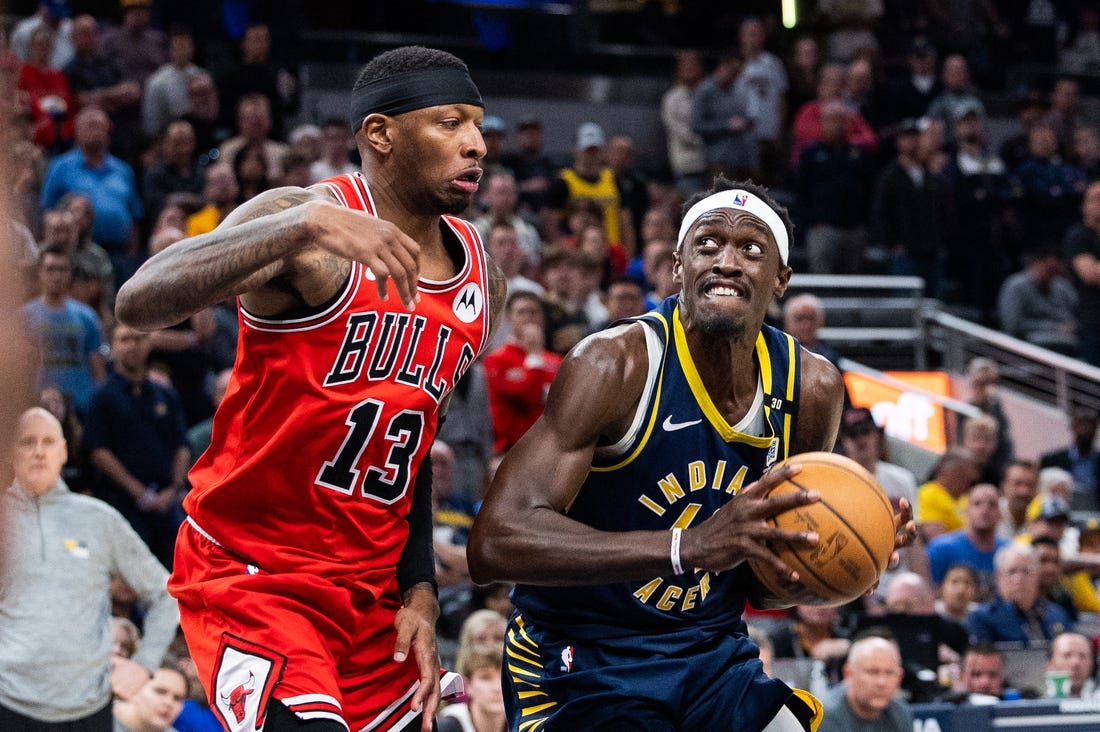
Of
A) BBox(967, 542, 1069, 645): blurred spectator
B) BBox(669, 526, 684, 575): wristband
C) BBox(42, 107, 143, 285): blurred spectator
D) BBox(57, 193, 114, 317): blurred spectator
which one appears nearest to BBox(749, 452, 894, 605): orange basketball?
BBox(669, 526, 684, 575): wristband

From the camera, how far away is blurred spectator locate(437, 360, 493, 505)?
34.8 feet

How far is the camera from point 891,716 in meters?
8.41

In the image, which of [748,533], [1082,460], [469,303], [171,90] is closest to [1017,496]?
[1082,460]

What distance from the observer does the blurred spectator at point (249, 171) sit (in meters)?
12.1

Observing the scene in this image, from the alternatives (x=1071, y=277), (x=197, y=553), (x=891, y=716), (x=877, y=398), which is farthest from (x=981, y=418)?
(x=197, y=553)

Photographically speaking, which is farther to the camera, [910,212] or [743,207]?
[910,212]

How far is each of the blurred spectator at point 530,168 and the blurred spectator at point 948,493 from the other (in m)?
4.12

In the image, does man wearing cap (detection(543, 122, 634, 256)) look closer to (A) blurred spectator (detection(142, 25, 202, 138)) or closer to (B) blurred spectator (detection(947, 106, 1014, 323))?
(A) blurred spectator (detection(142, 25, 202, 138))

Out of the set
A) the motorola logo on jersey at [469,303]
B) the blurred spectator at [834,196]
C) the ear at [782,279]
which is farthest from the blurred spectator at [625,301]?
the motorola logo on jersey at [469,303]

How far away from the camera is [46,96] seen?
41.4 ft

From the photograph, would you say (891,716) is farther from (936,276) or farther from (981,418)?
(936,276)

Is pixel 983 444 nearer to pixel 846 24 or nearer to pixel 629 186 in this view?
pixel 629 186

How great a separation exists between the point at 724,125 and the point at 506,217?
4264 millimetres

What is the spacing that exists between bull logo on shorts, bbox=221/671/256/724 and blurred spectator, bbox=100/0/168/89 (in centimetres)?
1042
